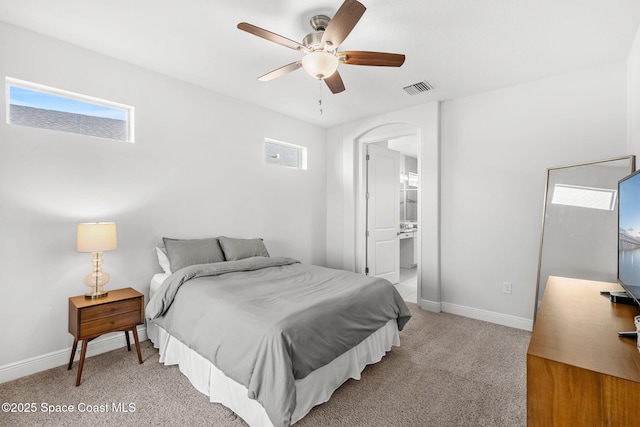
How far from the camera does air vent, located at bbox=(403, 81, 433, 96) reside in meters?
3.29

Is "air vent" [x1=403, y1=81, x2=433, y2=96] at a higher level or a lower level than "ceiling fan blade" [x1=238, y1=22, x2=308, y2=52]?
higher

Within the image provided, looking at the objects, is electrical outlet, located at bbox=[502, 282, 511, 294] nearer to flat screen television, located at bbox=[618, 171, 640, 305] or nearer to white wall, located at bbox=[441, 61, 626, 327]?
white wall, located at bbox=[441, 61, 626, 327]

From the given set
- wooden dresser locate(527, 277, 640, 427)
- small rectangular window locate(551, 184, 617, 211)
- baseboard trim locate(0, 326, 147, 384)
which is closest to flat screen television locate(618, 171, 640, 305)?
wooden dresser locate(527, 277, 640, 427)

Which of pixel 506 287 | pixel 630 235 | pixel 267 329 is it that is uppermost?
pixel 630 235

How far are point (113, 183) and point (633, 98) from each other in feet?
15.0

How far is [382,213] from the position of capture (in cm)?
490

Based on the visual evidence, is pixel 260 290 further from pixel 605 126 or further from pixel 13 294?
pixel 605 126

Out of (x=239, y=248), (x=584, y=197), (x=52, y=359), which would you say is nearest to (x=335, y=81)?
(x=239, y=248)

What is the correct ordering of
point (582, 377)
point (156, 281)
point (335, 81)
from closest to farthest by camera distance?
point (582, 377) < point (335, 81) < point (156, 281)

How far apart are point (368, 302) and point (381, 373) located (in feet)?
1.81

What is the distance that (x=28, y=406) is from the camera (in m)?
1.97

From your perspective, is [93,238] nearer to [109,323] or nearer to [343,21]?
[109,323]

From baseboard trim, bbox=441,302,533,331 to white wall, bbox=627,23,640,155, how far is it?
185cm

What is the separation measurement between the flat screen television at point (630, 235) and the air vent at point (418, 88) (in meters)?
2.03
